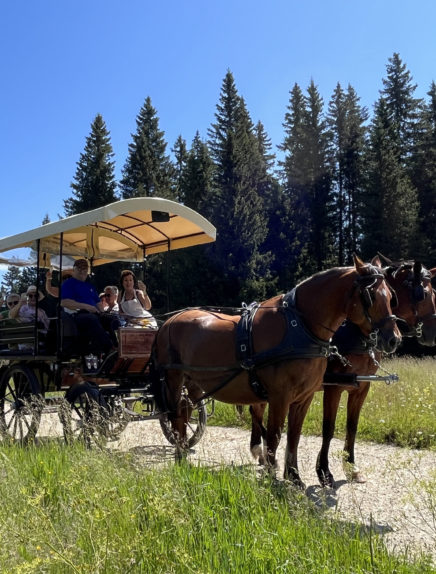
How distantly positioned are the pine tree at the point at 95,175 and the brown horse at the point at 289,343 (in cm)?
3491

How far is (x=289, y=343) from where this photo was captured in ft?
14.9

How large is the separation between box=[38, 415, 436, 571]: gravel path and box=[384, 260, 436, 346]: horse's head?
1262mm

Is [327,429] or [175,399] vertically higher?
[175,399]

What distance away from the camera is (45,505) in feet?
11.6

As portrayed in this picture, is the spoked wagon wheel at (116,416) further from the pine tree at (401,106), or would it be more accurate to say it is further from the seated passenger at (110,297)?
the pine tree at (401,106)

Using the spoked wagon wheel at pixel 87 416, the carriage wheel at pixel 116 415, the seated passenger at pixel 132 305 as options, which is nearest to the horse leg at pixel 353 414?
the carriage wheel at pixel 116 415

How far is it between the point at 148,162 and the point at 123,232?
107 ft

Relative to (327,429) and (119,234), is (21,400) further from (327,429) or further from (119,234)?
(327,429)

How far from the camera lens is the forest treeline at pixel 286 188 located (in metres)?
31.2

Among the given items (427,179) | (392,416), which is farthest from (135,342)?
(427,179)

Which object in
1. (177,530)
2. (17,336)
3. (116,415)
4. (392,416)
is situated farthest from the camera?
(392,416)

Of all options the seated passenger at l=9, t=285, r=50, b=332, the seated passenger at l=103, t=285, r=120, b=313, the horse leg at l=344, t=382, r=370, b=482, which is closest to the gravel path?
the horse leg at l=344, t=382, r=370, b=482

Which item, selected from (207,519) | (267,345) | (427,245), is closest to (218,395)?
(267,345)

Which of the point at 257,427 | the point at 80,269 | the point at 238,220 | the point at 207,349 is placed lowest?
the point at 257,427
